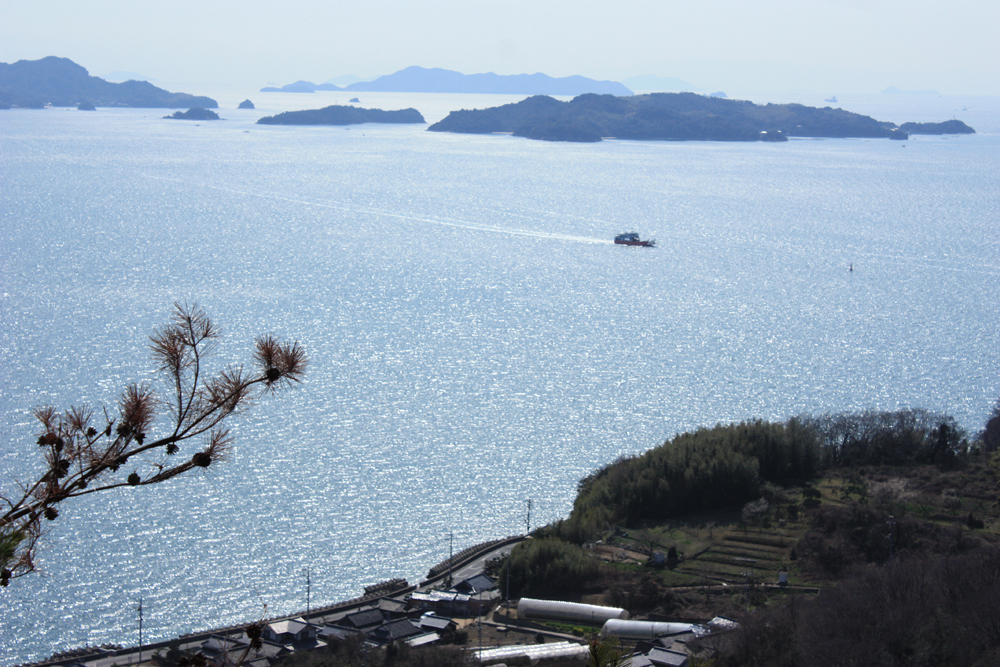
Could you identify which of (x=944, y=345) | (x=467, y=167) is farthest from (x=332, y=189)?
(x=944, y=345)

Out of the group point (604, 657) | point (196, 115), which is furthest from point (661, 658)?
point (196, 115)

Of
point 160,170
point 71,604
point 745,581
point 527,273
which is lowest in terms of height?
point 71,604

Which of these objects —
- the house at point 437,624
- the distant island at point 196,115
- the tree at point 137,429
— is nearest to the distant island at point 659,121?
the distant island at point 196,115

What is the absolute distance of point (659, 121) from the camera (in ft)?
482

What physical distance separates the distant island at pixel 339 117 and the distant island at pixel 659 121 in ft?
71.9

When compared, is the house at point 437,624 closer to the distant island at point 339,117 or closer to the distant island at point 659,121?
the distant island at point 659,121

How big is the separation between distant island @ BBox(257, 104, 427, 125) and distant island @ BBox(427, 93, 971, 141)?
71.9 ft

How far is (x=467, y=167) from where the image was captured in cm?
9638

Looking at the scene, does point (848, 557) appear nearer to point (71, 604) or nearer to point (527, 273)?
point (71, 604)

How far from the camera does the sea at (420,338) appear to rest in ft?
72.4

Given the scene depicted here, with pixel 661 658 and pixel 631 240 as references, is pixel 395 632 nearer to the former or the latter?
pixel 661 658

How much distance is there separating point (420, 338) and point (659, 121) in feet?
383

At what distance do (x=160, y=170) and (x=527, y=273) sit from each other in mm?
54800

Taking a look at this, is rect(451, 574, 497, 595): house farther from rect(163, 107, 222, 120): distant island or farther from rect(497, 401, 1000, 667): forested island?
rect(163, 107, 222, 120): distant island
